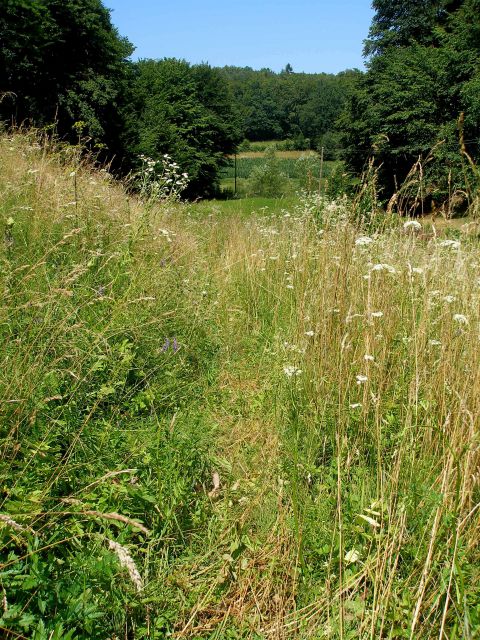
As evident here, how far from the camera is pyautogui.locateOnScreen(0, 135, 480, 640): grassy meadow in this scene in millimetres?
1575

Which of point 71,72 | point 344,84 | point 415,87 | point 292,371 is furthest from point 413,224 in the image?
point 344,84

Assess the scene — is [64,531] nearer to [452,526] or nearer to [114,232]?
[452,526]

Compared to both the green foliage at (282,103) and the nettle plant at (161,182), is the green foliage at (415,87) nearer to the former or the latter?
the nettle plant at (161,182)

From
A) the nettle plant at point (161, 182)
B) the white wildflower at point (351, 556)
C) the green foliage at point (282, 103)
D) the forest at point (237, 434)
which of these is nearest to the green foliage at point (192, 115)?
the nettle plant at point (161, 182)

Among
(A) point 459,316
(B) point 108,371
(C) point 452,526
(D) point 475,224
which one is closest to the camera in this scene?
(C) point 452,526

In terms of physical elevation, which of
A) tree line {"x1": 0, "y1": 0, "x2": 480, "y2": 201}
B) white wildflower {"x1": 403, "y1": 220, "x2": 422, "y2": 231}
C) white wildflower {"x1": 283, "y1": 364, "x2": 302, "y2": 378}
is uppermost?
tree line {"x1": 0, "y1": 0, "x2": 480, "y2": 201}

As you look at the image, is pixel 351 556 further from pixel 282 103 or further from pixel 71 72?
pixel 282 103

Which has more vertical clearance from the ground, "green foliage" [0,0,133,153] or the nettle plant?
"green foliage" [0,0,133,153]

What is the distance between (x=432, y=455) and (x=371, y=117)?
31.4 metres

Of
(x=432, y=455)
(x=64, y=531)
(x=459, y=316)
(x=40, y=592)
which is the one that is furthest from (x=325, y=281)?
(x=40, y=592)

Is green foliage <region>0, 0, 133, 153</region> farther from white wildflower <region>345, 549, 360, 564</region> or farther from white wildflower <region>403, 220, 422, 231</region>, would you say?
white wildflower <region>345, 549, 360, 564</region>

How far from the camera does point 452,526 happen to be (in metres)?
1.65

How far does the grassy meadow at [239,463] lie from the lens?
5.17ft

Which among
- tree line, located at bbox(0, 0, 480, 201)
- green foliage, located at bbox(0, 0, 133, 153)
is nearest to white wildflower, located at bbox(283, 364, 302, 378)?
tree line, located at bbox(0, 0, 480, 201)
